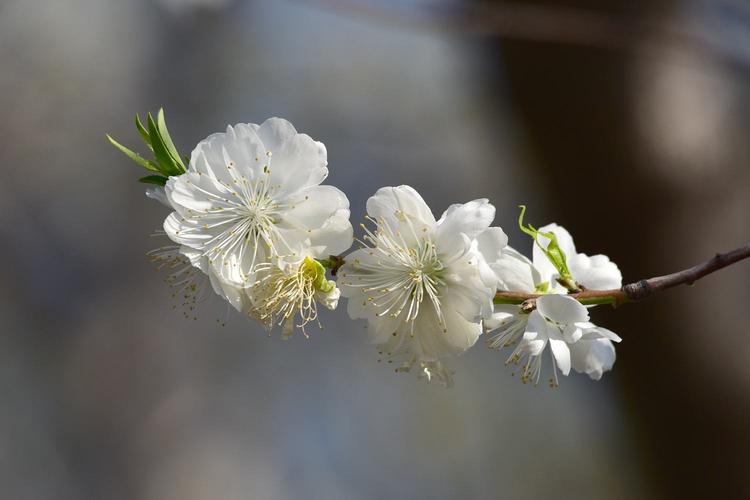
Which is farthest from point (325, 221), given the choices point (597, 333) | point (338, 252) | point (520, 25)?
point (520, 25)

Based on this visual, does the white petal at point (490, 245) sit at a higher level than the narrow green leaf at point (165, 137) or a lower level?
higher

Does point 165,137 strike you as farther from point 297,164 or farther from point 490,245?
point 490,245

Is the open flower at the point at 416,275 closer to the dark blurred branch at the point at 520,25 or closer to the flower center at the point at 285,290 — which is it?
the flower center at the point at 285,290

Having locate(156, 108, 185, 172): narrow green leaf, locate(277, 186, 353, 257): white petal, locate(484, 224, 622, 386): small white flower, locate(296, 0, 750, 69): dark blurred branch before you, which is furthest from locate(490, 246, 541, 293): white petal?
locate(296, 0, 750, 69): dark blurred branch

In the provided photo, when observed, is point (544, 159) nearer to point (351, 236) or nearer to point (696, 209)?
point (696, 209)

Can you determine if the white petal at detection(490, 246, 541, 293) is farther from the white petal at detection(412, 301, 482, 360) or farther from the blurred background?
the blurred background

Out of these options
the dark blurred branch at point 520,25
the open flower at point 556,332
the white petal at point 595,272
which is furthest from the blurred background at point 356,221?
the open flower at point 556,332
